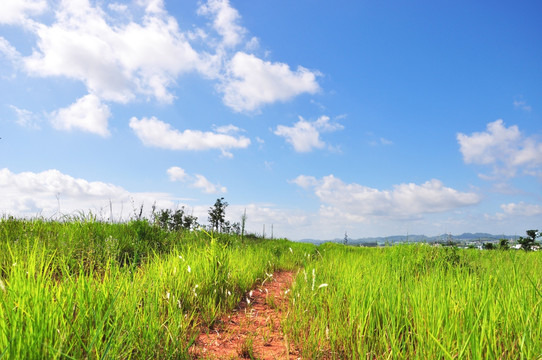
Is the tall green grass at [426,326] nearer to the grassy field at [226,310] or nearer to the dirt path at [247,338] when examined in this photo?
the grassy field at [226,310]

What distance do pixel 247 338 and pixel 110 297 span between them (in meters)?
1.29

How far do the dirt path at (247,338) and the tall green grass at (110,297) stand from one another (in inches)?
5.6

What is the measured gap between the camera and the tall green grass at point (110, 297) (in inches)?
83.4

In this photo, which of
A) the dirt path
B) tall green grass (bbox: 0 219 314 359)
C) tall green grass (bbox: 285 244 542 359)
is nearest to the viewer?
tall green grass (bbox: 0 219 314 359)

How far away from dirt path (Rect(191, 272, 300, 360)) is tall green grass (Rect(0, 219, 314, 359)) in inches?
5.6

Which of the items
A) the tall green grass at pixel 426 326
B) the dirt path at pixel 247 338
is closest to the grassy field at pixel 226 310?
the tall green grass at pixel 426 326

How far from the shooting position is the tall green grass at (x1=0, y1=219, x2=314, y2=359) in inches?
83.4

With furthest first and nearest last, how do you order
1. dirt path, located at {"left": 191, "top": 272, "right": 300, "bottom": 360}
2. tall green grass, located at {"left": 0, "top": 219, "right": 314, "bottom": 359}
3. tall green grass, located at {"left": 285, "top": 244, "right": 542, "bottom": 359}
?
dirt path, located at {"left": 191, "top": 272, "right": 300, "bottom": 360}
tall green grass, located at {"left": 285, "top": 244, "right": 542, "bottom": 359}
tall green grass, located at {"left": 0, "top": 219, "right": 314, "bottom": 359}

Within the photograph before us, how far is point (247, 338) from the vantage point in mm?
3104

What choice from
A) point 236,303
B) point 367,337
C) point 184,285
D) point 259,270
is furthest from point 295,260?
point 367,337

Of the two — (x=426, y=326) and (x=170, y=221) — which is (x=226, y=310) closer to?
(x=426, y=326)

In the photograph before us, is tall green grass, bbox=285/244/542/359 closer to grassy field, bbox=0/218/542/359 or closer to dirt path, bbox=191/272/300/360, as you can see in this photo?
grassy field, bbox=0/218/542/359

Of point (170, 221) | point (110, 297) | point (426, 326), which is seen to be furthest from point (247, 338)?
point (170, 221)

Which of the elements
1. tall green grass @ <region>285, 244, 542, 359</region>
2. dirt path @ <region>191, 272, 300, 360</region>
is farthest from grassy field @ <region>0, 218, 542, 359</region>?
dirt path @ <region>191, 272, 300, 360</region>
